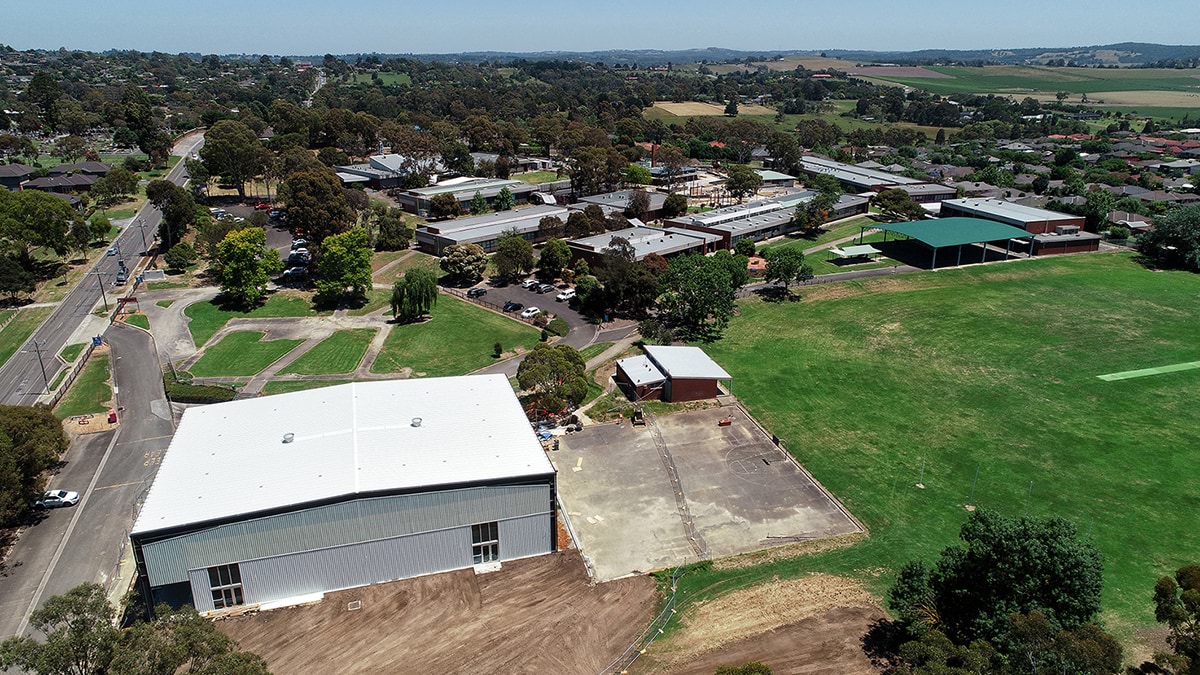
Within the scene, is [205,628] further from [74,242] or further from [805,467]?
[74,242]

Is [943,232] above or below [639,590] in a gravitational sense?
above

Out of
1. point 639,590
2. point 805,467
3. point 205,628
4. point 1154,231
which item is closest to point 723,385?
point 805,467

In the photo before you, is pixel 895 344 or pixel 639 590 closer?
pixel 639 590

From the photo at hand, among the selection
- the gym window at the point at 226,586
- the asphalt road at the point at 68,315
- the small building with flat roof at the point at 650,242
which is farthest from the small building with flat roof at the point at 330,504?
the small building with flat roof at the point at 650,242

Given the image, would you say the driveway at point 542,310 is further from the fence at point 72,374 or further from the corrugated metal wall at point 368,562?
the fence at point 72,374

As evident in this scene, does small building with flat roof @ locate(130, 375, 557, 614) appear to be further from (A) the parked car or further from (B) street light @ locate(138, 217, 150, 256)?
(B) street light @ locate(138, 217, 150, 256)

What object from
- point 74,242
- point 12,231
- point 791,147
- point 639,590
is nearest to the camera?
point 639,590

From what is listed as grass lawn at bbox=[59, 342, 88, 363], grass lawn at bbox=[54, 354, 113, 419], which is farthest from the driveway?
grass lawn at bbox=[59, 342, 88, 363]
